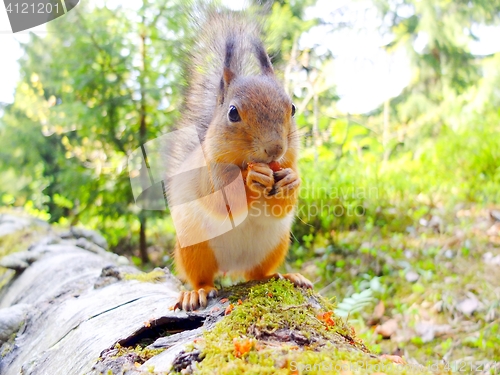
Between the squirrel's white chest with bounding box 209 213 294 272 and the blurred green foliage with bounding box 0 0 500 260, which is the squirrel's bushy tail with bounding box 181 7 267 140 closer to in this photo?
the squirrel's white chest with bounding box 209 213 294 272

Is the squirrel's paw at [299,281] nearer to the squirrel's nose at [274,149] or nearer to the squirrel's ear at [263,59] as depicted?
the squirrel's nose at [274,149]

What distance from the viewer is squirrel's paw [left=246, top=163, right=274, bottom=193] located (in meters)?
1.16

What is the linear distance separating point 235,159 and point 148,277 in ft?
2.26

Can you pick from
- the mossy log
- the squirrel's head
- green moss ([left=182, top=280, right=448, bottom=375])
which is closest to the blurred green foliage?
the squirrel's head

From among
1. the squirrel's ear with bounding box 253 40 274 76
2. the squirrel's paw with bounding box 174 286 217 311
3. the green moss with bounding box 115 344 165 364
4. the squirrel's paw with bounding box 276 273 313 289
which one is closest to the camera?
the green moss with bounding box 115 344 165 364

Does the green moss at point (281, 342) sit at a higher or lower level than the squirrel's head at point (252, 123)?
lower

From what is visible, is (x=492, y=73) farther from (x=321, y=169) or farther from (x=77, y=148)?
(x=77, y=148)

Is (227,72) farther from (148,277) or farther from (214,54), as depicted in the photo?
(148,277)

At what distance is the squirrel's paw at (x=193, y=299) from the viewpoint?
116 centimetres

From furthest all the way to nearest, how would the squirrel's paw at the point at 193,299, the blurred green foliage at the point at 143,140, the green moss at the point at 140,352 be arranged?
the blurred green foliage at the point at 143,140 < the squirrel's paw at the point at 193,299 < the green moss at the point at 140,352

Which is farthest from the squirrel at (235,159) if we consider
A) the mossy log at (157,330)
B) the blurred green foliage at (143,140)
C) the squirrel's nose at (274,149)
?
the blurred green foliage at (143,140)

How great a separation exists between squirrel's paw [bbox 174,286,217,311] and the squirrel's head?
0.40 meters

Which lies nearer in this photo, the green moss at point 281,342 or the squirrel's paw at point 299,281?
the green moss at point 281,342

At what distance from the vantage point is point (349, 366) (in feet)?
2.21
